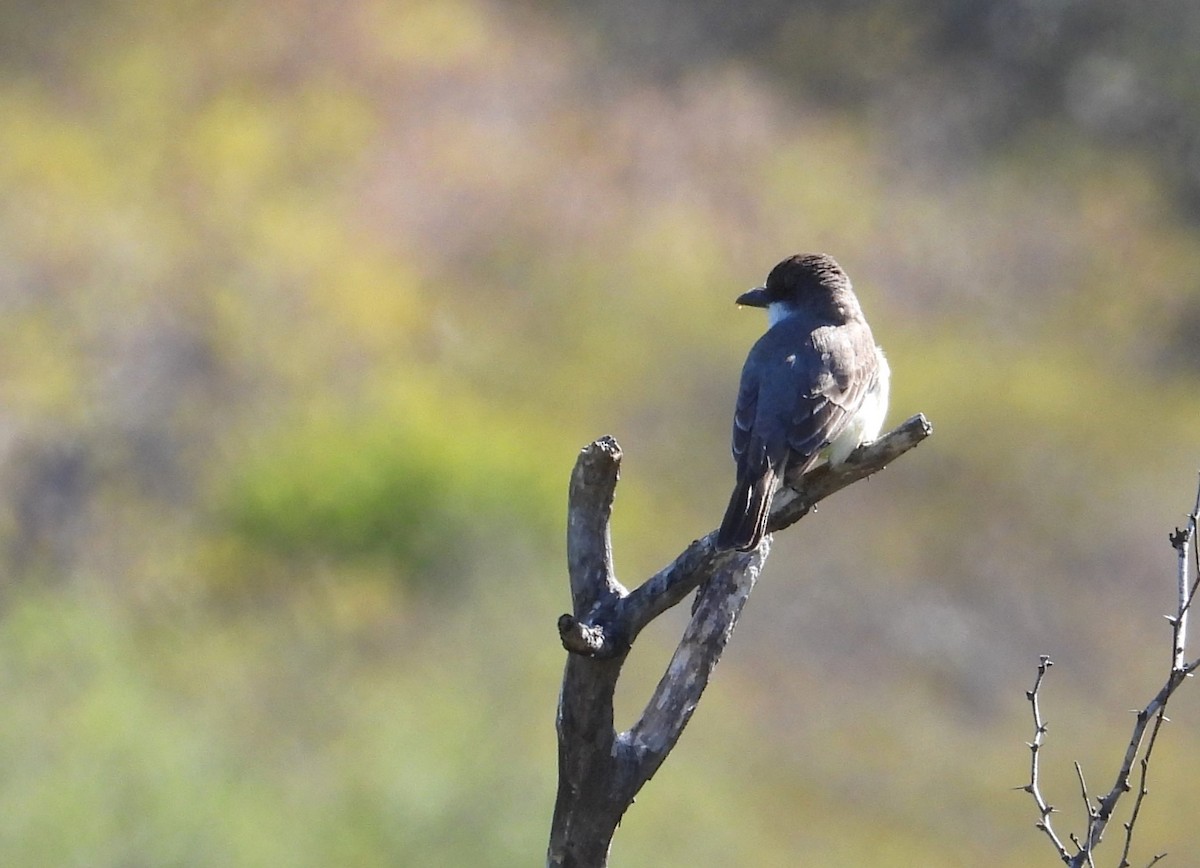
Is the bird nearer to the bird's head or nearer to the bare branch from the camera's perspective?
the bird's head

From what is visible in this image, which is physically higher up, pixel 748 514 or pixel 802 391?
pixel 802 391

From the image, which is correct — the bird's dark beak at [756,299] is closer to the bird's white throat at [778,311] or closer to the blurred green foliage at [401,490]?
the bird's white throat at [778,311]

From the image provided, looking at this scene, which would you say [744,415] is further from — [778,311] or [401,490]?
[401,490]

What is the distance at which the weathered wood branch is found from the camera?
12.4 feet

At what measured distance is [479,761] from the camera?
9328mm

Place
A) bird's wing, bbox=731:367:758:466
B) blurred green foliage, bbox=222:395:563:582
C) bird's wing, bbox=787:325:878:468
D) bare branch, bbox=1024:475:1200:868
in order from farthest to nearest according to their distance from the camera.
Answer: blurred green foliage, bbox=222:395:563:582 < bird's wing, bbox=731:367:758:466 < bird's wing, bbox=787:325:878:468 < bare branch, bbox=1024:475:1200:868

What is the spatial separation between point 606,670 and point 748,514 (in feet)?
2.29

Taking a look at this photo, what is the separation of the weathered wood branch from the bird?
0.84 ft

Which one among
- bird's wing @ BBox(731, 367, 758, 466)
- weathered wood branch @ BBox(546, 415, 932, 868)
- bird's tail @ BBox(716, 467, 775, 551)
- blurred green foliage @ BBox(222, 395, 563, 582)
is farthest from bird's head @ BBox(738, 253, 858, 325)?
blurred green foliage @ BBox(222, 395, 563, 582)

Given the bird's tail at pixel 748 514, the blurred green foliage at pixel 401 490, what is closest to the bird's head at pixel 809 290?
the bird's tail at pixel 748 514

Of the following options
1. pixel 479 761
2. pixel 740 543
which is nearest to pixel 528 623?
pixel 479 761

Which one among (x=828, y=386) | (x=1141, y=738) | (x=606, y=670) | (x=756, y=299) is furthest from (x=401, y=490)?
(x=1141, y=738)

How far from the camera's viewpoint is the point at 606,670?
377 centimetres

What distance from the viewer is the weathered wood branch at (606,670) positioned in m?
3.77
